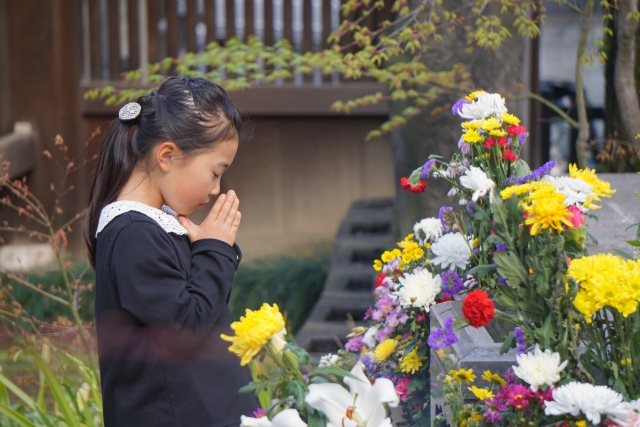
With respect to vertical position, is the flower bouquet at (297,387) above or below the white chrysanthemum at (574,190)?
below

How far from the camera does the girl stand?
169cm

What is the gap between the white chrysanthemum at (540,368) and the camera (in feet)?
4.39

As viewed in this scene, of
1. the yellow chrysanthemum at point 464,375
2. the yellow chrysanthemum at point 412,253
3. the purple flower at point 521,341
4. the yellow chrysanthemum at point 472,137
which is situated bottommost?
the yellow chrysanthemum at point 464,375

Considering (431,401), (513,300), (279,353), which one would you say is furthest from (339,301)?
(279,353)

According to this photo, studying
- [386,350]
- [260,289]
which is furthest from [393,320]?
[260,289]

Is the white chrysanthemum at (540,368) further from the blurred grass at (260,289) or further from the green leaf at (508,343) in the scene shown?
the blurred grass at (260,289)

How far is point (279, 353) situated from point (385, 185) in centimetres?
492

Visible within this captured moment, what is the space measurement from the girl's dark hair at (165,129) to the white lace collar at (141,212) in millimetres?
93

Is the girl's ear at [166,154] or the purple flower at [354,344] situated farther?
the purple flower at [354,344]

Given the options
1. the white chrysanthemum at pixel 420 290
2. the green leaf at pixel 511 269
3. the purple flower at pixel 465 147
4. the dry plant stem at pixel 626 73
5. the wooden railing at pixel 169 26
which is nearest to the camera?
the green leaf at pixel 511 269

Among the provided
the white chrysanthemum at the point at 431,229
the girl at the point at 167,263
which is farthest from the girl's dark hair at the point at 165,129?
the white chrysanthemum at the point at 431,229

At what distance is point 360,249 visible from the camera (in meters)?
5.19

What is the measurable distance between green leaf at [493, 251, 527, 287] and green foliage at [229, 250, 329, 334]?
12.0 feet

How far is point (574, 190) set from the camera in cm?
149
